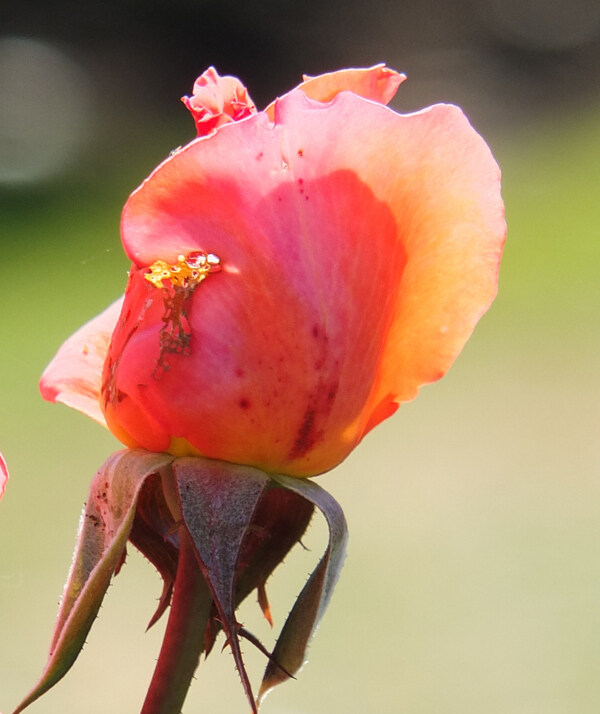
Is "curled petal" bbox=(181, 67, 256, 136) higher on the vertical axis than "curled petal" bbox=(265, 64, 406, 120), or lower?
lower

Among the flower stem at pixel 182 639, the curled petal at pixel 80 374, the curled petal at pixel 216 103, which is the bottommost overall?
the flower stem at pixel 182 639

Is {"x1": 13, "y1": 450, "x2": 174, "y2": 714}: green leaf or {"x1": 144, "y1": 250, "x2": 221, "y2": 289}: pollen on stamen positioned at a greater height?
{"x1": 144, "y1": 250, "x2": 221, "y2": 289}: pollen on stamen

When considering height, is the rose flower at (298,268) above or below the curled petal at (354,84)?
below

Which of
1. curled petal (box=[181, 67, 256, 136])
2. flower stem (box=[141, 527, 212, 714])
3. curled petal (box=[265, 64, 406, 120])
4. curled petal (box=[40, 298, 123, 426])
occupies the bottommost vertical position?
flower stem (box=[141, 527, 212, 714])
